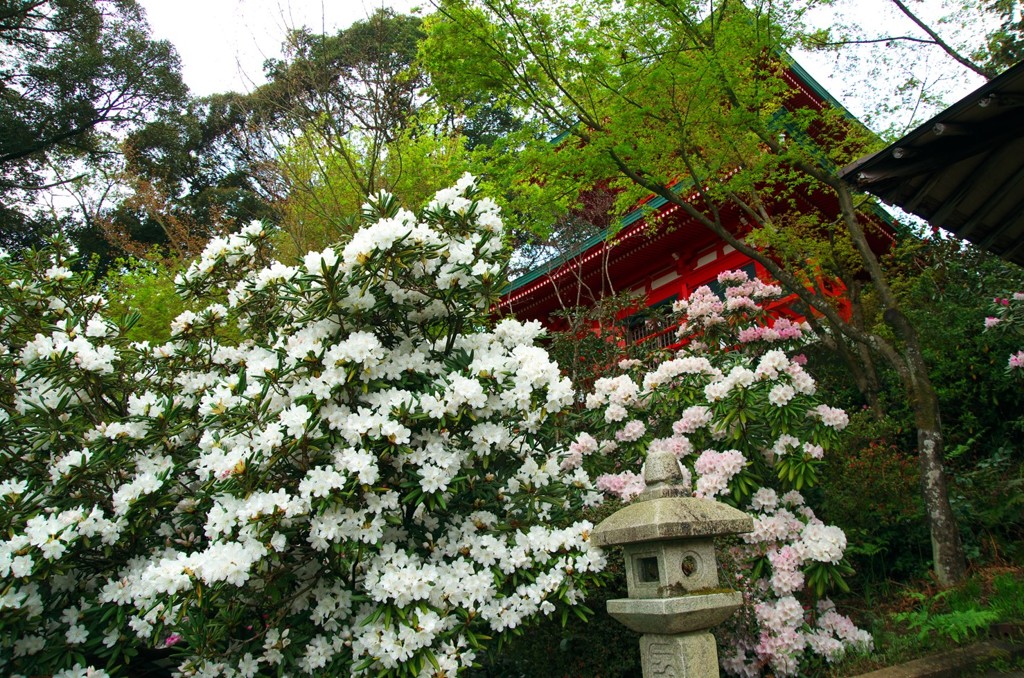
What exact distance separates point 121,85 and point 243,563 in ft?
60.2

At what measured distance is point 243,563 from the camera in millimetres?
2785

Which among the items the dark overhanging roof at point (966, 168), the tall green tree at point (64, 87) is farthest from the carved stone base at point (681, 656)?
the tall green tree at point (64, 87)

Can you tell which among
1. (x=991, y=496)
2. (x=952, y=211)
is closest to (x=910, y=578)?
(x=991, y=496)

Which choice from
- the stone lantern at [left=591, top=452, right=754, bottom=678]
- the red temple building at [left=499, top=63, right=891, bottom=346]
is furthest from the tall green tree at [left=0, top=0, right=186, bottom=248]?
the stone lantern at [left=591, top=452, right=754, bottom=678]

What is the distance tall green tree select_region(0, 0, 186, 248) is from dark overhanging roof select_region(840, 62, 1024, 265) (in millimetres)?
17486

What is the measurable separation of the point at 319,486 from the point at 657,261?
9094 millimetres

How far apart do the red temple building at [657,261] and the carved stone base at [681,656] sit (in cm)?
595

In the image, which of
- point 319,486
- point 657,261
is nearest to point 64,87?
point 657,261

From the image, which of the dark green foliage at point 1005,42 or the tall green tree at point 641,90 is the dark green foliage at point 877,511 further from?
the dark green foliage at point 1005,42

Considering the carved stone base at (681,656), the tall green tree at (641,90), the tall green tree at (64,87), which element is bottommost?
the carved stone base at (681,656)

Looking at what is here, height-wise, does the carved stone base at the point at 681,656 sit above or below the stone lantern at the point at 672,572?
below

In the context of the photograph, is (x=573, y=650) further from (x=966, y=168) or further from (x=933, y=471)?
(x=966, y=168)

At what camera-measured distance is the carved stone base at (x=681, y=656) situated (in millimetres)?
3098

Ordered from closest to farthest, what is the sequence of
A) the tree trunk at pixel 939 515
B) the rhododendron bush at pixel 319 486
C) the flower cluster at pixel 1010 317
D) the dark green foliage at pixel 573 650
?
the rhododendron bush at pixel 319 486
the dark green foliage at pixel 573 650
the tree trunk at pixel 939 515
the flower cluster at pixel 1010 317
